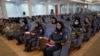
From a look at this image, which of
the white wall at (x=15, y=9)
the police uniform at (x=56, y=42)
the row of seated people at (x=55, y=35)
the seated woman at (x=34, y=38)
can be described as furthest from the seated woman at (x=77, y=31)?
the white wall at (x=15, y=9)

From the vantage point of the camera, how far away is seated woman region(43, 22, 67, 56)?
255 centimetres

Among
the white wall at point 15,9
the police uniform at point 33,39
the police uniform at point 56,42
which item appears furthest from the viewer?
the white wall at point 15,9

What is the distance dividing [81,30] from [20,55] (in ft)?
7.45

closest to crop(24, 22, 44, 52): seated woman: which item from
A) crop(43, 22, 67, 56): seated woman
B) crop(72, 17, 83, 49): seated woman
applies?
crop(43, 22, 67, 56): seated woman

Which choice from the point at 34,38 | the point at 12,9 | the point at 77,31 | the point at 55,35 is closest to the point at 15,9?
the point at 12,9

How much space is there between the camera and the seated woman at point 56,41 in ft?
8.37

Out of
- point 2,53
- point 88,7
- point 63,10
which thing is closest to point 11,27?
point 2,53

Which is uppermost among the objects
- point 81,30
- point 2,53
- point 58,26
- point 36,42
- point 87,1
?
point 87,1

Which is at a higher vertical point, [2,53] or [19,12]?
[19,12]

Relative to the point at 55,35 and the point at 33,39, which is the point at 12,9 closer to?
the point at 33,39

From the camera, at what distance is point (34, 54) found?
3.34 metres

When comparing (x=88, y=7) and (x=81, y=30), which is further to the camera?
(x=88, y=7)

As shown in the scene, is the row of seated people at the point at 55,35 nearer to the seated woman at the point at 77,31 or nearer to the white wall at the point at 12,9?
the seated woman at the point at 77,31

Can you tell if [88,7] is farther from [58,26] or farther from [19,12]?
[58,26]
